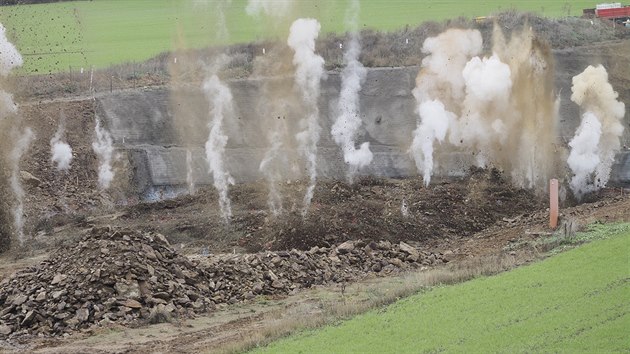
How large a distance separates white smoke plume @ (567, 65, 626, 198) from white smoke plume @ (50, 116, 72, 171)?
26.2m

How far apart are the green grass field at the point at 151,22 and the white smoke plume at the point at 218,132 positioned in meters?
2.46

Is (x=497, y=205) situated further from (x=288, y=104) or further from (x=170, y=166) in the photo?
(x=170, y=166)

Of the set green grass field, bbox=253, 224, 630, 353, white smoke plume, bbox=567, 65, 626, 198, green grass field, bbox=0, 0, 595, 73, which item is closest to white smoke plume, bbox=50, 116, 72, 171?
green grass field, bbox=0, 0, 595, 73

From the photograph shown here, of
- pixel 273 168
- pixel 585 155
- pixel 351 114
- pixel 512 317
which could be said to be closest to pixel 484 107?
pixel 585 155

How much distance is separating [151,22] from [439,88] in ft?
105

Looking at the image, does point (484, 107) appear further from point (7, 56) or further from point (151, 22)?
point (151, 22)

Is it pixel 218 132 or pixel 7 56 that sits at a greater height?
pixel 7 56

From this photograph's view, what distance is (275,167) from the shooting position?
59.2 meters

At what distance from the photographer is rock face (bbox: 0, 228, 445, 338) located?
35.1m

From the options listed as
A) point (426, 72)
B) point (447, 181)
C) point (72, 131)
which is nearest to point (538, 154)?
point (447, 181)

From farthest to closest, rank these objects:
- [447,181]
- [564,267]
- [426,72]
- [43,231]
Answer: [426,72] → [447,181] → [43,231] → [564,267]

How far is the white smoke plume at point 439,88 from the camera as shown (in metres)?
62.0

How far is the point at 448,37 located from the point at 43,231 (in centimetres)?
2959

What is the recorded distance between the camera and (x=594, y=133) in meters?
59.8
